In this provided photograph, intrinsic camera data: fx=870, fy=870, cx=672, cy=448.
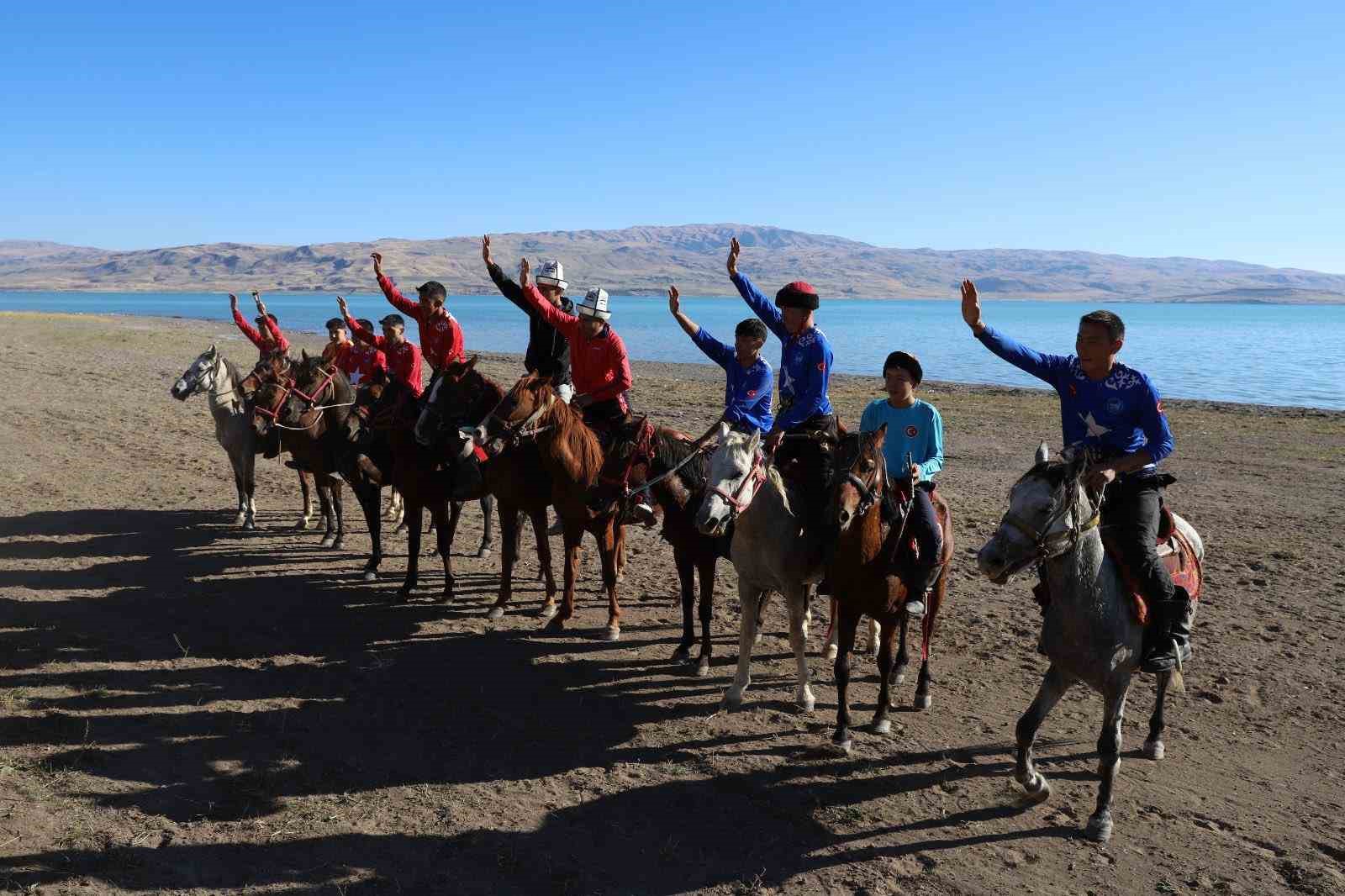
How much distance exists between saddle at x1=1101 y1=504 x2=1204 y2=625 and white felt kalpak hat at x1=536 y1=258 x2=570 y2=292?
6.40 meters

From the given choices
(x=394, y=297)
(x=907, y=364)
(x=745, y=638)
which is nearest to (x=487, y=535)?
(x=394, y=297)

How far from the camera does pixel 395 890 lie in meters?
4.78

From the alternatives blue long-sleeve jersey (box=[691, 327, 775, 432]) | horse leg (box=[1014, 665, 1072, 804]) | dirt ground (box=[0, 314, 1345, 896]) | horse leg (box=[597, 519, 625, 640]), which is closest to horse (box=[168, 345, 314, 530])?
dirt ground (box=[0, 314, 1345, 896])

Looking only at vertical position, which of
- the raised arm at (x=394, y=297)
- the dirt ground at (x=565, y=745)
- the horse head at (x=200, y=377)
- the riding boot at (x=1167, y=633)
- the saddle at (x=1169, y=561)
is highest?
the raised arm at (x=394, y=297)

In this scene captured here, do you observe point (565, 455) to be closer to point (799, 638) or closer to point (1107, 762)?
point (799, 638)

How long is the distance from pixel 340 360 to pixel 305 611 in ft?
14.7

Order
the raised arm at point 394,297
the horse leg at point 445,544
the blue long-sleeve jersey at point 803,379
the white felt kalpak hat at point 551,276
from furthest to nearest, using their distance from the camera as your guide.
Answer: the raised arm at point 394,297 → the white felt kalpak hat at point 551,276 → the horse leg at point 445,544 → the blue long-sleeve jersey at point 803,379

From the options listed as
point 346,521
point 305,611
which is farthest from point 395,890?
point 346,521

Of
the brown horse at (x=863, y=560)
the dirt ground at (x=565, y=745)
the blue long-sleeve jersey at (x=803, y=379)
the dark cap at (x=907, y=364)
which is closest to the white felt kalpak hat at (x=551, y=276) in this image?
the blue long-sleeve jersey at (x=803, y=379)

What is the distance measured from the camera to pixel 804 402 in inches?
281

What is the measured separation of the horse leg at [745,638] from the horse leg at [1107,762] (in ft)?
8.63

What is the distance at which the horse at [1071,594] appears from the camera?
486 centimetres

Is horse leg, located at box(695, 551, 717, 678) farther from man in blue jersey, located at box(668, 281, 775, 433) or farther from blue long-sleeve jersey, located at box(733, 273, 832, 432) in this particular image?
blue long-sleeve jersey, located at box(733, 273, 832, 432)

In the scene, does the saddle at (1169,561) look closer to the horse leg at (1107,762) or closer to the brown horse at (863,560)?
the horse leg at (1107,762)
